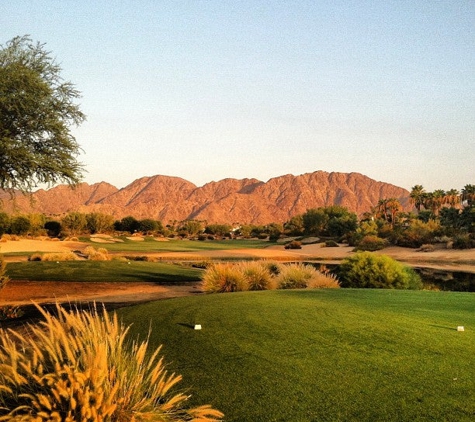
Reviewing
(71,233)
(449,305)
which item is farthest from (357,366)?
(71,233)

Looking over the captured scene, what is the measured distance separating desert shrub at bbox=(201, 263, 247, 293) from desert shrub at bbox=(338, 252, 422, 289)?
5840 millimetres

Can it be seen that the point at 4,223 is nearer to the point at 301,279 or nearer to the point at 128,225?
the point at 128,225

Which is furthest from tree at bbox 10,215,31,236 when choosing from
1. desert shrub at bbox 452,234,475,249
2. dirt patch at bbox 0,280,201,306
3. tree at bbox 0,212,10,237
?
desert shrub at bbox 452,234,475,249

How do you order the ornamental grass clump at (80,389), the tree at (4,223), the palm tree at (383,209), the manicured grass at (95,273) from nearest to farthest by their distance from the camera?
the ornamental grass clump at (80,389) < the manicured grass at (95,273) < the tree at (4,223) < the palm tree at (383,209)

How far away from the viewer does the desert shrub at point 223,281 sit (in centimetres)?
1908

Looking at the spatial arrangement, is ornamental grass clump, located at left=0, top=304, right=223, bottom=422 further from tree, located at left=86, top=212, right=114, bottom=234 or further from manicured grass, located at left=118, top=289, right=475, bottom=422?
tree, located at left=86, top=212, right=114, bottom=234

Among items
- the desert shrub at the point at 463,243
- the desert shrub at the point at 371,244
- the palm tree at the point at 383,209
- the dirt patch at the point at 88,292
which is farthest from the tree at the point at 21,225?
the palm tree at the point at 383,209

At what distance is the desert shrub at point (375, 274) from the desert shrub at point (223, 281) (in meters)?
5.84


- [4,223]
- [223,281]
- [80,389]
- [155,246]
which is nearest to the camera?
[80,389]

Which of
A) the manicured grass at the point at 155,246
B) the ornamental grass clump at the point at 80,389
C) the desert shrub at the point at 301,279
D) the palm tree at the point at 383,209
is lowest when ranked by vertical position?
the manicured grass at the point at 155,246

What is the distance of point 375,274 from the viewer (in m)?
22.4

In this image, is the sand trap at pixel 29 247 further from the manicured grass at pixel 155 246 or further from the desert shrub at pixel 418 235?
the desert shrub at pixel 418 235

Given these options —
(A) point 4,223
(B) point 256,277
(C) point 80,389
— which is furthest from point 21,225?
(C) point 80,389

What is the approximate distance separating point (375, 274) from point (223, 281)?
25.2 ft
